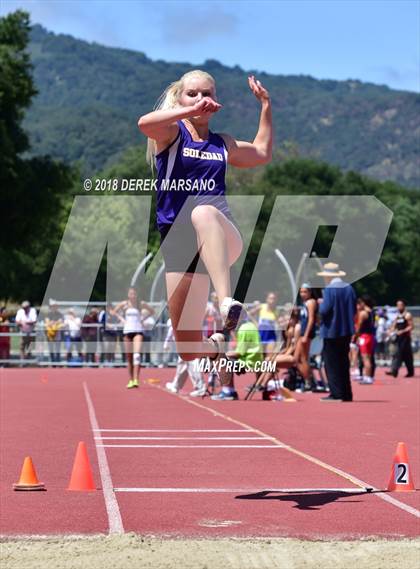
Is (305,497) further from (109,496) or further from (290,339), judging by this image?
(290,339)

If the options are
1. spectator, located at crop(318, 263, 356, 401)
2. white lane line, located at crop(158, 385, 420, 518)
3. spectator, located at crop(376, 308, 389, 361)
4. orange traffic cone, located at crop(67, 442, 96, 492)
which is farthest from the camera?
spectator, located at crop(376, 308, 389, 361)

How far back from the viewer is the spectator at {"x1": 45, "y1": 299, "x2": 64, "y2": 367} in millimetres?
31969

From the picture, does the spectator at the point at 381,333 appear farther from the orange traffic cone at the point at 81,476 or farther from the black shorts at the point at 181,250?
the black shorts at the point at 181,250

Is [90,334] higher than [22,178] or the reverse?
the reverse

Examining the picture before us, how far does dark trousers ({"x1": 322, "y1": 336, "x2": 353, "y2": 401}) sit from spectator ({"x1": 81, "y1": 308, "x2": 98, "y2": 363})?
45.3ft

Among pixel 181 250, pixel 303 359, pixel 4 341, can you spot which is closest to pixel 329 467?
pixel 181 250

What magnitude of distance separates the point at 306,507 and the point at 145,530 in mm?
1281

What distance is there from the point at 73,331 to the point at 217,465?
72.8 feet

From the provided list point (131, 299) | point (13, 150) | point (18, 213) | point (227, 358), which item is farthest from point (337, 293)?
point (18, 213)

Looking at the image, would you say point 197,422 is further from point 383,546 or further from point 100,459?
point 383,546

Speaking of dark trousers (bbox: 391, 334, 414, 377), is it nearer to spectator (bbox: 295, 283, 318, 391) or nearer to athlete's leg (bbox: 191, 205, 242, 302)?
spectator (bbox: 295, 283, 318, 391)

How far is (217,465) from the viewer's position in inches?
407

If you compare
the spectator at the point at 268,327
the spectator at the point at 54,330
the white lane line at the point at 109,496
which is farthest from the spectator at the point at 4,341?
the white lane line at the point at 109,496

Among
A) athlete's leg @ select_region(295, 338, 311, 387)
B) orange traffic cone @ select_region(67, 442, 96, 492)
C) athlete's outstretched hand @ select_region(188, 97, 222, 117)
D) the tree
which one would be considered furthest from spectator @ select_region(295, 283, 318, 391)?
the tree
